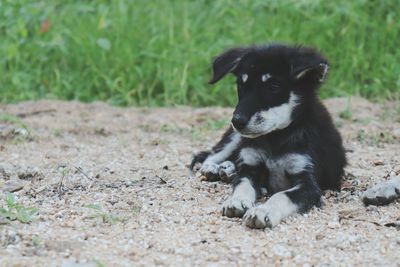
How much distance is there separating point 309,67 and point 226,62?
23.6 inches

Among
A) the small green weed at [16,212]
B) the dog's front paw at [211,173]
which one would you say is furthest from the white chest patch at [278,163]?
the small green weed at [16,212]

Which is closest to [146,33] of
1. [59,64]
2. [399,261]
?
[59,64]

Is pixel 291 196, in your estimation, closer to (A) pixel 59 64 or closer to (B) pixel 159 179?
(B) pixel 159 179

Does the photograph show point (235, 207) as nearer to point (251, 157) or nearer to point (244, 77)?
point (251, 157)

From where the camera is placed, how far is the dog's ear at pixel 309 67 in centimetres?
474

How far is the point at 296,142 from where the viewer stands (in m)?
4.89

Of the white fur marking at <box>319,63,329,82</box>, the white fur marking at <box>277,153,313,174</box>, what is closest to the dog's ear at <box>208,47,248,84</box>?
the white fur marking at <box>319,63,329,82</box>

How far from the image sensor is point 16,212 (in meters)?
4.25

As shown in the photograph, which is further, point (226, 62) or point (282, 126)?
point (226, 62)

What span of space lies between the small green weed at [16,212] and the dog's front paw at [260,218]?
1123mm

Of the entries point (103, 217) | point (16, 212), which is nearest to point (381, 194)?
point (103, 217)

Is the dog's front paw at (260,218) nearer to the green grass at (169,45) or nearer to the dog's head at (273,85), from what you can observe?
the dog's head at (273,85)

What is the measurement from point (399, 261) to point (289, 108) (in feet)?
4.47

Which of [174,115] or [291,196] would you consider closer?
[291,196]
